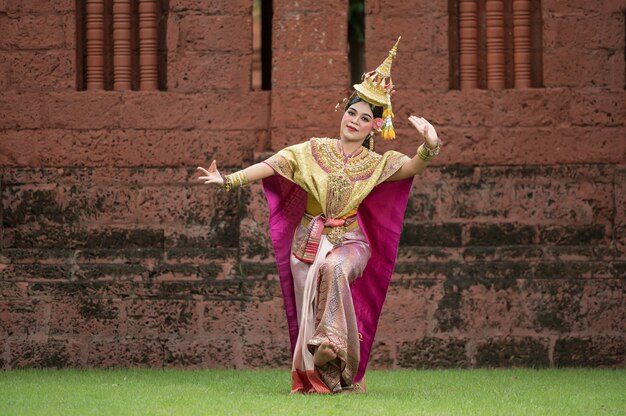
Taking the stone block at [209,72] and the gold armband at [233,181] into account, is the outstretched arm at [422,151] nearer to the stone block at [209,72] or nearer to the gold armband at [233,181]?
the gold armband at [233,181]

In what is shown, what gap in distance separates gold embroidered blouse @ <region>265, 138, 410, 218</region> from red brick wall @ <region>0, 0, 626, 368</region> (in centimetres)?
206

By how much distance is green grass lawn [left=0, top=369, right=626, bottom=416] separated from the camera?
827cm

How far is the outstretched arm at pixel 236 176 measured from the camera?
28.8 feet

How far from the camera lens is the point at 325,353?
28.1ft

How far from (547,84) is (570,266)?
142cm

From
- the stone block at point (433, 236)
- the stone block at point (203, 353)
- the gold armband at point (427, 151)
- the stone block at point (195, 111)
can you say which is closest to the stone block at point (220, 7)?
the stone block at point (195, 111)

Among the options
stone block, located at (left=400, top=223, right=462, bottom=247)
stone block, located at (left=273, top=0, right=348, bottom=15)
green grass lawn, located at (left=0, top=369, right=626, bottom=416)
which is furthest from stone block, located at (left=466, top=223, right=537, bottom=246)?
stone block, located at (left=273, top=0, right=348, bottom=15)

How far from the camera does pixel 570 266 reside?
1104 centimetres

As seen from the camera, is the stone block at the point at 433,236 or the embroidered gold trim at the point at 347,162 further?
the stone block at the point at 433,236

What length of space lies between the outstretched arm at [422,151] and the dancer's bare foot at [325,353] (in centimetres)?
117

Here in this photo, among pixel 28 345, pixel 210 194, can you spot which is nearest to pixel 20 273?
pixel 28 345

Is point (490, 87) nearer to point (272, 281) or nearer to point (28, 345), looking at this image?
point (272, 281)

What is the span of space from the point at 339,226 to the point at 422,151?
688 millimetres

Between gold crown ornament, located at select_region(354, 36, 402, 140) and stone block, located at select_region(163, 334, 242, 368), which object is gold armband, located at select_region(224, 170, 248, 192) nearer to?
gold crown ornament, located at select_region(354, 36, 402, 140)
